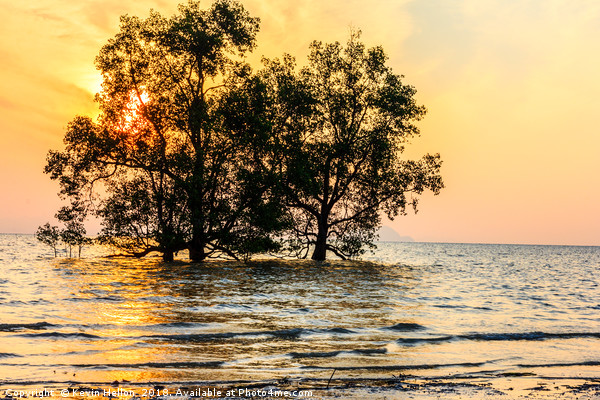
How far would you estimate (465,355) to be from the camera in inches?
540

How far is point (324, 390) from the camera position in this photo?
9.51 metres

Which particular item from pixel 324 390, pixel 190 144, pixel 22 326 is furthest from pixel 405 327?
Answer: pixel 190 144

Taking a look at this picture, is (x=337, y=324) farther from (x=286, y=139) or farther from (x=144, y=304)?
(x=286, y=139)

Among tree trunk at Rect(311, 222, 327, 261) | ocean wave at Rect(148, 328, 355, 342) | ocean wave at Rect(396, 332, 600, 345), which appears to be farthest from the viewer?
tree trunk at Rect(311, 222, 327, 261)

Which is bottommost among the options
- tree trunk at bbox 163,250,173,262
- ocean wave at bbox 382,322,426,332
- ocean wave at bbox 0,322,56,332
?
ocean wave at bbox 382,322,426,332

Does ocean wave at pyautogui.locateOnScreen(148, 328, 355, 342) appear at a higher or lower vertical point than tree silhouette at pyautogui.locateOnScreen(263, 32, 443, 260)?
lower

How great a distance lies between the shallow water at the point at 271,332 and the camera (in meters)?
11.5

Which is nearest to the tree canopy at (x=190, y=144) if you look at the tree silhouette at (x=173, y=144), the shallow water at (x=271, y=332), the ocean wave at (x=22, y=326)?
the tree silhouette at (x=173, y=144)

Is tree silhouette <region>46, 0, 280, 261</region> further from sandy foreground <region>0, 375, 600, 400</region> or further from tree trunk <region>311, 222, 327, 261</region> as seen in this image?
sandy foreground <region>0, 375, 600, 400</region>

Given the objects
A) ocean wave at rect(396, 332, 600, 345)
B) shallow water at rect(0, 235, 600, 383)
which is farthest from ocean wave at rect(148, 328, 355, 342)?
→ ocean wave at rect(396, 332, 600, 345)

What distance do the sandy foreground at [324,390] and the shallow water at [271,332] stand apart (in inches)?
25.3

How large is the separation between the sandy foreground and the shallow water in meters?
0.64

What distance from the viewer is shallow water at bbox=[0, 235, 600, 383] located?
11531 mm

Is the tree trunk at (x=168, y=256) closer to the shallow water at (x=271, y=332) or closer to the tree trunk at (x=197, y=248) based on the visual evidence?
the tree trunk at (x=197, y=248)
